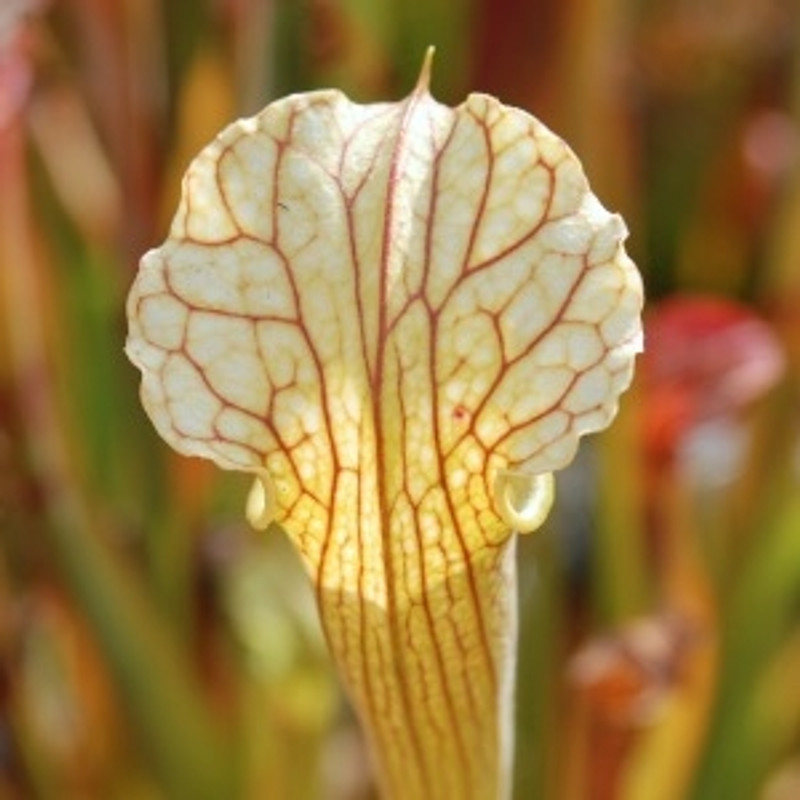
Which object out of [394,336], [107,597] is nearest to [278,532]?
[107,597]

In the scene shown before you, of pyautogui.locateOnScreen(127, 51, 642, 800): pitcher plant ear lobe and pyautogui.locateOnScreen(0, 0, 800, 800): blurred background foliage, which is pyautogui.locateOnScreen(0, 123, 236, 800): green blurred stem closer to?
pyautogui.locateOnScreen(0, 0, 800, 800): blurred background foliage

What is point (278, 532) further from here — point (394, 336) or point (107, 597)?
point (394, 336)

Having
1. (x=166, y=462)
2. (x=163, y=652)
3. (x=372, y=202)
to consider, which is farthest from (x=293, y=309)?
(x=166, y=462)

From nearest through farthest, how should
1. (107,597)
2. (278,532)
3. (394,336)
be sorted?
(394,336)
(107,597)
(278,532)

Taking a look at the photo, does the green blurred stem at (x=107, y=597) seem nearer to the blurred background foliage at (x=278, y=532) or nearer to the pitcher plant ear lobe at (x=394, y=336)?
the blurred background foliage at (x=278, y=532)

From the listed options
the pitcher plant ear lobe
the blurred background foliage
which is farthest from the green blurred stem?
the pitcher plant ear lobe
